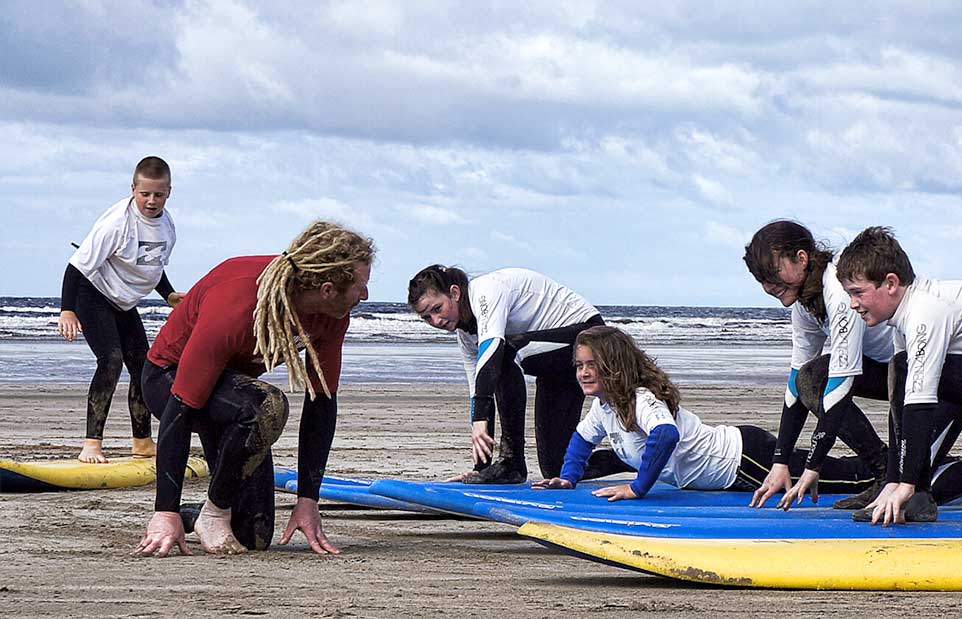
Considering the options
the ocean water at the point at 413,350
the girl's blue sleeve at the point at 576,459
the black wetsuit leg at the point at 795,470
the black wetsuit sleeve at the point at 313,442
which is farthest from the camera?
the ocean water at the point at 413,350

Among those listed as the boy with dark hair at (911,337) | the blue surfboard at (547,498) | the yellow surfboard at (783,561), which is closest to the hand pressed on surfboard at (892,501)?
the boy with dark hair at (911,337)

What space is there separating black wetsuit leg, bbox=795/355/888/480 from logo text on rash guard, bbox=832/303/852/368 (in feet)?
0.93

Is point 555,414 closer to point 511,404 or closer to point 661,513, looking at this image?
point 511,404

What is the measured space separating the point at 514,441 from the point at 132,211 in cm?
262

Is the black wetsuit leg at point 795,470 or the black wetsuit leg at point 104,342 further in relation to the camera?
the black wetsuit leg at point 104,342

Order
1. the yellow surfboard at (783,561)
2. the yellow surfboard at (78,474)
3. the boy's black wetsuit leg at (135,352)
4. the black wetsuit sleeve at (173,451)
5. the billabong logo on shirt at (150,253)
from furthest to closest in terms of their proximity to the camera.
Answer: the boy's black wetsuit leg at (135,352) → the billabong logo on shirt at (150,253) → the yellow surfboard at (78,474) → the black wetsuit sleeve at (173,451) → the yellow surfboard at (783,561)

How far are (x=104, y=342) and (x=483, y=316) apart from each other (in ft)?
7.89

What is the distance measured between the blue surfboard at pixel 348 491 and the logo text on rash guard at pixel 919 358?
2329 mm

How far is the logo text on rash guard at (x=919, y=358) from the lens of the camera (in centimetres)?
477

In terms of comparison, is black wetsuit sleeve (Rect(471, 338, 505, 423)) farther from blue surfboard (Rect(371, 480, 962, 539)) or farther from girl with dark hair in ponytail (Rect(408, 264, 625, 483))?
blue surfboard (Rect(371, 480, 962, 539))

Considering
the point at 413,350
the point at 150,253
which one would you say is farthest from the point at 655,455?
the point at 413,350

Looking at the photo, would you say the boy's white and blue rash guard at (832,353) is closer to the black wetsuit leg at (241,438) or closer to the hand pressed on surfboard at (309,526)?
the hand pressed on surfboard at (309,526)

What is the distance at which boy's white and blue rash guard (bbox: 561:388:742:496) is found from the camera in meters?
6.20

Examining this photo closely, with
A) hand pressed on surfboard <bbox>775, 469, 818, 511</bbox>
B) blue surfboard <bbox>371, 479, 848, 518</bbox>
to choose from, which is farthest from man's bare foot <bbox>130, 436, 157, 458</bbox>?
hand pressed on surfboard <bbox>775, 469, 818, 511</bbox>
